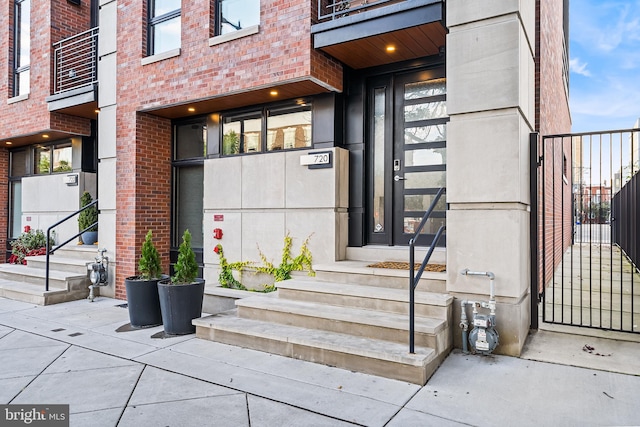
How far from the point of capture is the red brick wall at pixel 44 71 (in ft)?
30.7

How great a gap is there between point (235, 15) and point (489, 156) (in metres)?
4.74

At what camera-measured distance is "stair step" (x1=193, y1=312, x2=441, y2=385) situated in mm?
3656

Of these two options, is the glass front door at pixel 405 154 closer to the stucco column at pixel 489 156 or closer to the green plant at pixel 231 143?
the stucco column at pixel 489 156

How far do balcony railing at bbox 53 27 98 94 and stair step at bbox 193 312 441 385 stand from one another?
23.8 feet

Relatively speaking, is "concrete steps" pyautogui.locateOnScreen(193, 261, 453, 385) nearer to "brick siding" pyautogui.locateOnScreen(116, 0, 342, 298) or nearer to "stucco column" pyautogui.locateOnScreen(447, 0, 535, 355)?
"stucco column" pyautogui.locateOnScreen(447, 0, 535, 355)

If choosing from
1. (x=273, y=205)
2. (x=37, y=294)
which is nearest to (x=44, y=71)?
(x=37, y=294)

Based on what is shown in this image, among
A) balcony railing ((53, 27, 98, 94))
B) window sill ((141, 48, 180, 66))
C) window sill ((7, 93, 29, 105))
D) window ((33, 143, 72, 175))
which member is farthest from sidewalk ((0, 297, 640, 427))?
window sill ((7, 93, 29, 105))

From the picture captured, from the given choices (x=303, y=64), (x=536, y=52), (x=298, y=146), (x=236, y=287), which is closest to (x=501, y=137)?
(x=536, y=52)

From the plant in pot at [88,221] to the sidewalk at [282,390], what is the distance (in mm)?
4944

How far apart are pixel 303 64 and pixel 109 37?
4561mm

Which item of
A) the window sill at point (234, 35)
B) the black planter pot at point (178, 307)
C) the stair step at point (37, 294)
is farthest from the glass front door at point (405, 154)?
the stair step at point (37, 294)

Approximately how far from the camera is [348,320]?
4312 mm

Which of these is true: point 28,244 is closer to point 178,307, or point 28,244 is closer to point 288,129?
point 178,307

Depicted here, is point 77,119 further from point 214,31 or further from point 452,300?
point 452,300
